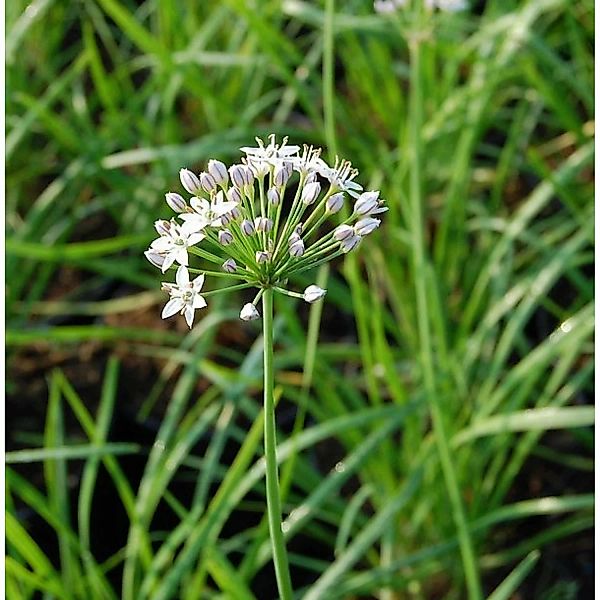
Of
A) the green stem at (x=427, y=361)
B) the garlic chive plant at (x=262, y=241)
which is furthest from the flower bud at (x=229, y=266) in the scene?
the green stem at (x=427, y=361)

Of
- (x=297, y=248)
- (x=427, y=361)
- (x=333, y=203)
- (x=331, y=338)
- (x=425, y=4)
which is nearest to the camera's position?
(x=297, y=248)

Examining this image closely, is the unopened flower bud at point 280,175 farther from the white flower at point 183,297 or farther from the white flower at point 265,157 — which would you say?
the white flower at point 183,297

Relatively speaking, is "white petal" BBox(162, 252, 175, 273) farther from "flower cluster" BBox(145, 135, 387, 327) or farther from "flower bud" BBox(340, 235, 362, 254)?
"flower bud" BBox(340, 235, 362, 254)

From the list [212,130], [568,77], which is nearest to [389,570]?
[568,77]

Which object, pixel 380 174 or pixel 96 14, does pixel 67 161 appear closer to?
pixel 96 14

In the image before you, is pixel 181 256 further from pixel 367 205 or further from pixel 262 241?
pixel 367 205

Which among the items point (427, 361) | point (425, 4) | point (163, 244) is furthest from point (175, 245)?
point (425, 4)
